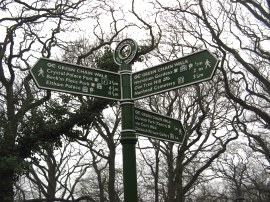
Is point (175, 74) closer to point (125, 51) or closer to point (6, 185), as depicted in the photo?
point (125, 51)

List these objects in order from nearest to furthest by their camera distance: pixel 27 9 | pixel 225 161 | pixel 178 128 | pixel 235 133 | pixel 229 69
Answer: pixel 178 128 → pixel 27 9 → pixel 229 69 → pixel 235 133 → pixel 225 161

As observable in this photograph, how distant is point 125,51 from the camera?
4559 mm

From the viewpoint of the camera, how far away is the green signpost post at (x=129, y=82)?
13.3 ft

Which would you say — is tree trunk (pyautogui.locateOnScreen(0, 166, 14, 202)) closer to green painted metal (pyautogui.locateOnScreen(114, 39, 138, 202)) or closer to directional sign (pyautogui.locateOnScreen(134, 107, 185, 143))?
directional sign (pyautogui.locateOnScreen(134, 107, 185, 143))

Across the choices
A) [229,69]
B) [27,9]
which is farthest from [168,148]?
[27,9]

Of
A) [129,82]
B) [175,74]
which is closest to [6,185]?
[129,82]

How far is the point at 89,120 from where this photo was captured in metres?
13.1

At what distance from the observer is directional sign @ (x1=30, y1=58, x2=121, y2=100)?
403cm

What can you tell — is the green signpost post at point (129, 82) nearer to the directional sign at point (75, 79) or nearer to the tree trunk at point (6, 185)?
the directional sign at point (75, 79)

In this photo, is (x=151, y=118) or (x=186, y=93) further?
(x=186, y=93)

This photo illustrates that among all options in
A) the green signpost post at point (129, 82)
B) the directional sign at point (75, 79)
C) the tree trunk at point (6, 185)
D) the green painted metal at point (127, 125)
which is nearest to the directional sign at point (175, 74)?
the green signpost post at point (129, 82)

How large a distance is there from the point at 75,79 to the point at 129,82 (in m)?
0.61

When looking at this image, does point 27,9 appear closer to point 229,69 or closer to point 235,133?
point 229,69

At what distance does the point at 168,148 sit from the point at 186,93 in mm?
3473
